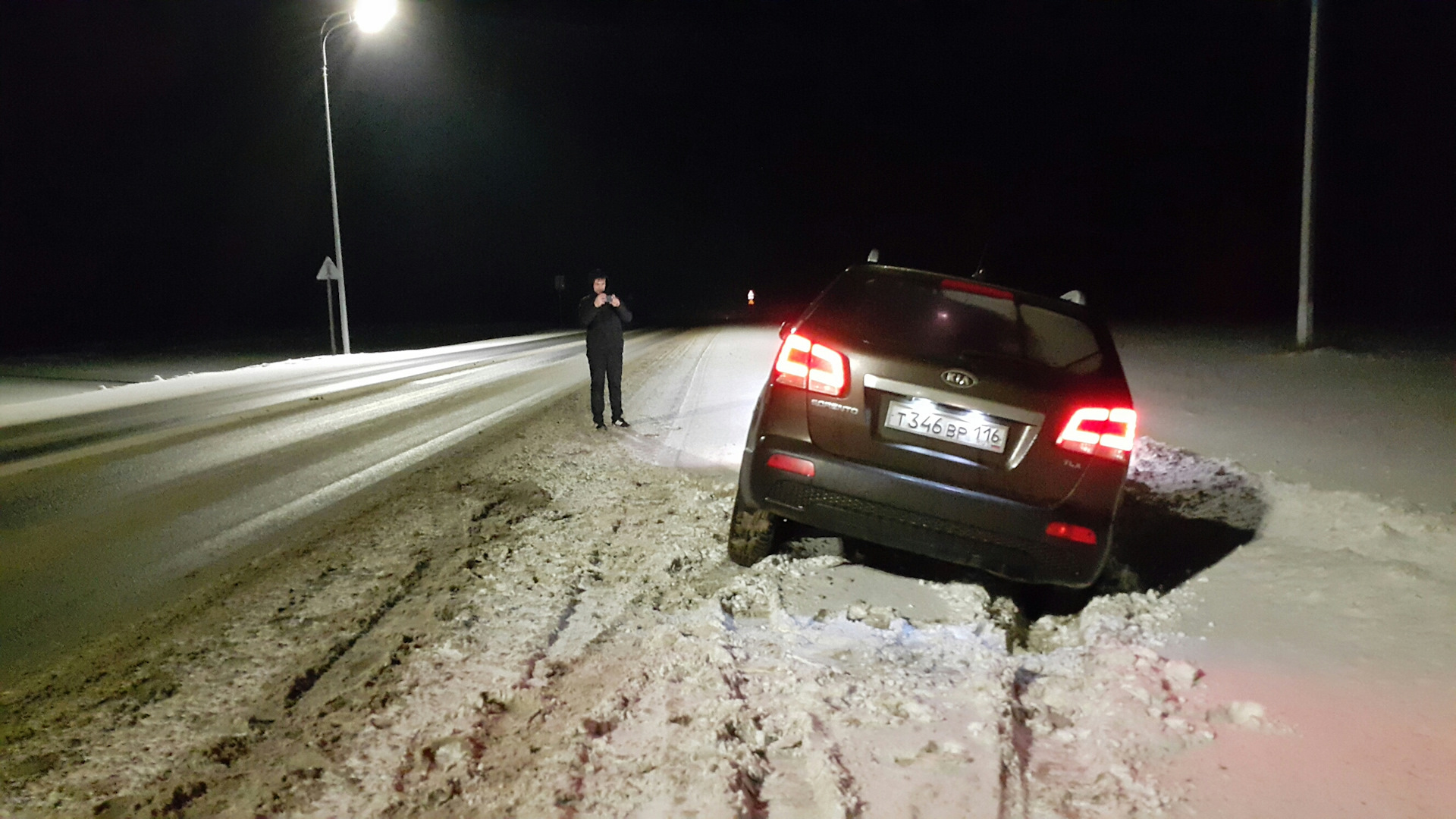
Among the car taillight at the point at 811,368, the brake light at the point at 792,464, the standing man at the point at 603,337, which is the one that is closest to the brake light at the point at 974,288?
the car taillight at the point at 811,368

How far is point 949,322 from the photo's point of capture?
4633 mm

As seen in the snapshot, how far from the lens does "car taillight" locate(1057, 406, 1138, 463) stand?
4.23 m


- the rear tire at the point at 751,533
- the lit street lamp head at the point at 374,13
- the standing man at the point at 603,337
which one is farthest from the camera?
the lit street lamp head at the point at 374,13

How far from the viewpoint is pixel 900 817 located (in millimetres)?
2926

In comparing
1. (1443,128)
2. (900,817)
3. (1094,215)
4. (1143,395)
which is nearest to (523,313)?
(1094,215)

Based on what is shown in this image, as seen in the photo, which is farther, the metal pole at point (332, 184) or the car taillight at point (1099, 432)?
the metal pole at point (332, 184)

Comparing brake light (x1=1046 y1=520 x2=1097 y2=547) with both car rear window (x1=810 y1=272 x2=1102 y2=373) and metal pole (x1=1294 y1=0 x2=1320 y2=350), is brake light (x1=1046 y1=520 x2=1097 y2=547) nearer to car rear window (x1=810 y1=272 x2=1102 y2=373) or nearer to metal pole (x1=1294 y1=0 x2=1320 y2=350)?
car rear window (x1=810 y1=272 x2=1102 y2=373)

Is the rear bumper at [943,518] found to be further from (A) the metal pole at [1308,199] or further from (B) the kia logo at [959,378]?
(A) the metal pole at [1308,199]

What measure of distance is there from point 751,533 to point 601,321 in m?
5.27

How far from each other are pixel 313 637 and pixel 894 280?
3.07m

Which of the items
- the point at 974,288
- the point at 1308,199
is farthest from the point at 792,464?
the point at 1308,199

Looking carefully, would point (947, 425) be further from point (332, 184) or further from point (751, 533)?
point (332, 184)

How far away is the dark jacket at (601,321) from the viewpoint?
980cm

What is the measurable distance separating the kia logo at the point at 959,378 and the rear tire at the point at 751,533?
120 cm
